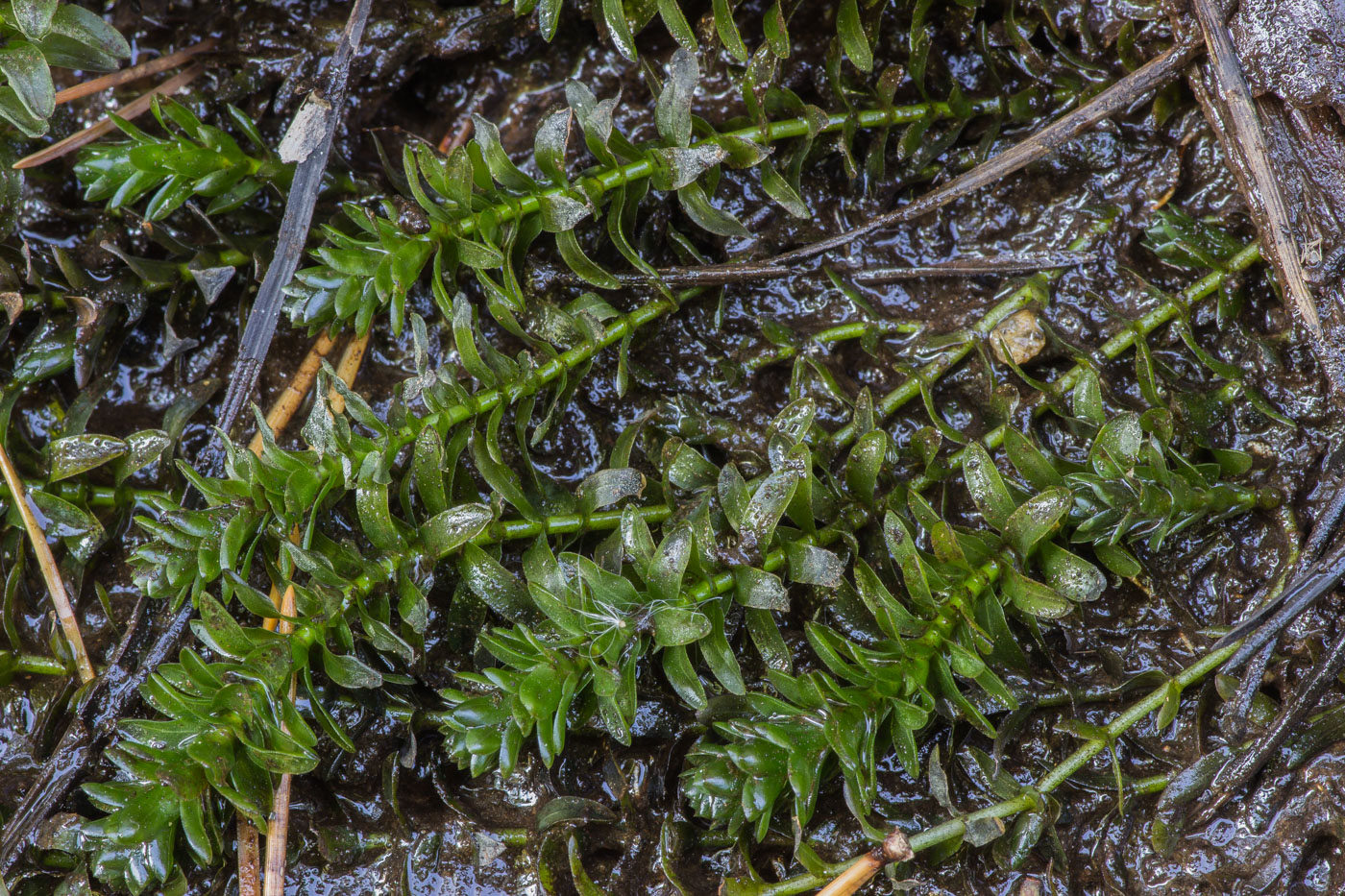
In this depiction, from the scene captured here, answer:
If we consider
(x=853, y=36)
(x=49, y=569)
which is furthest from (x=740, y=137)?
(x=49, y=569)

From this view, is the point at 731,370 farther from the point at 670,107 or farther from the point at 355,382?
the point at 355,382

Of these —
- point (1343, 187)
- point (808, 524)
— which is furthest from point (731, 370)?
point (1343, 187)

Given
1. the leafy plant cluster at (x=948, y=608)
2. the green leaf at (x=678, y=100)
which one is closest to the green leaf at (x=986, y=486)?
the leafy plant cluster at (x=948, y=608)

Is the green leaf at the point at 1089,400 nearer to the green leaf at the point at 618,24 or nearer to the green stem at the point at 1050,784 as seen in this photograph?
the green stem at the point at 1050,784

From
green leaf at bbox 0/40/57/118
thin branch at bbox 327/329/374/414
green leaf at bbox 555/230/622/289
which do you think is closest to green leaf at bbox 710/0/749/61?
green leaf at bbox 555/230/622/289

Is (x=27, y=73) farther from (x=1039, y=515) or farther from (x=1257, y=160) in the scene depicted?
(x=1257, y=160)

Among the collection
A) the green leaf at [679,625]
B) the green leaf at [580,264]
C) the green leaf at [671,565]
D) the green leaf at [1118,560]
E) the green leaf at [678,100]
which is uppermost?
the green leaf at [678,100]

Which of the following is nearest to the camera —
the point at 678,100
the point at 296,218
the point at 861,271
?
the point at 678,100
